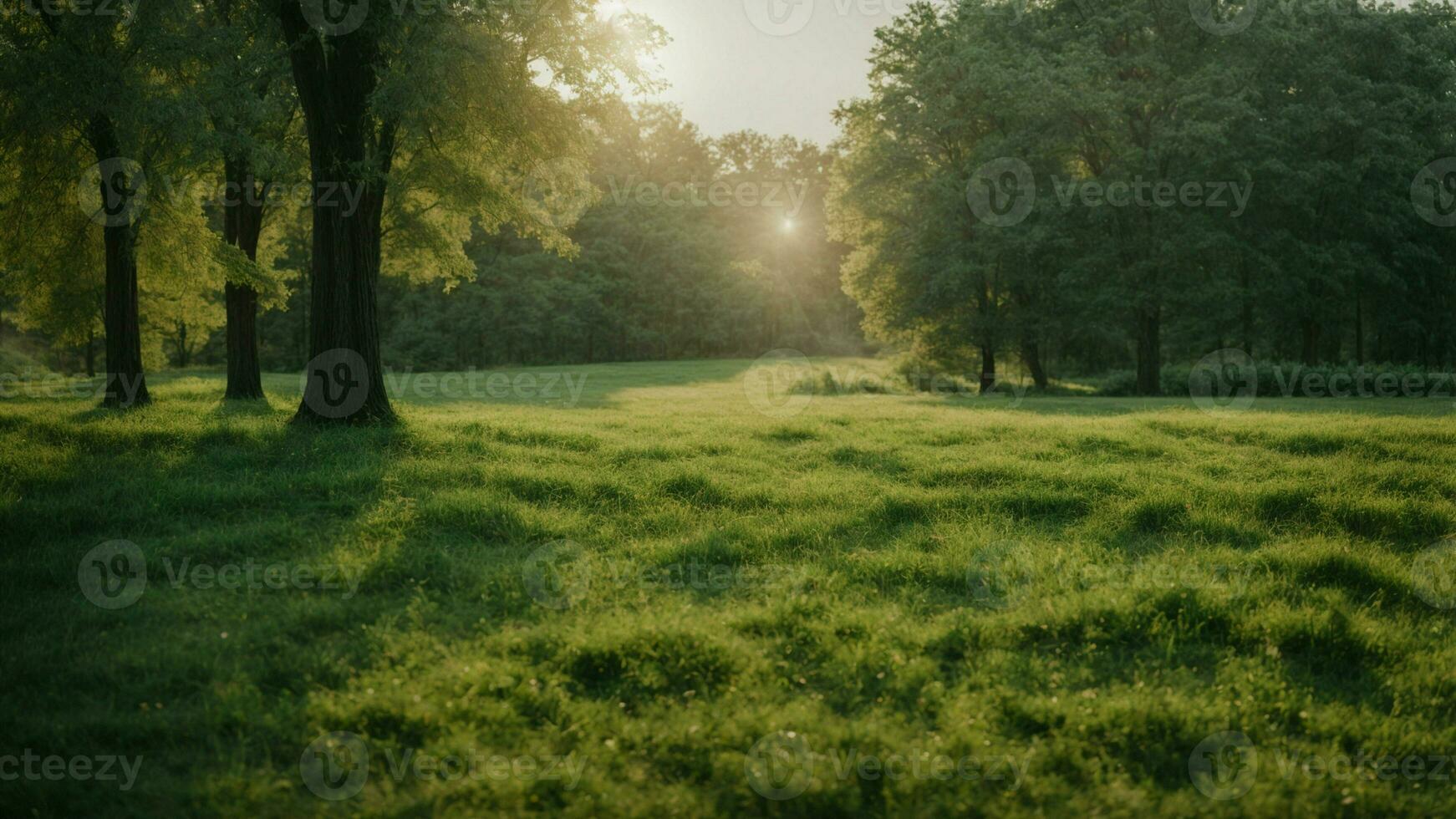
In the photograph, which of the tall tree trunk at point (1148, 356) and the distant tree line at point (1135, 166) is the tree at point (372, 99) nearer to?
the distant tree line at point (1135, 166)

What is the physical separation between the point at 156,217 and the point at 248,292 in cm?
583

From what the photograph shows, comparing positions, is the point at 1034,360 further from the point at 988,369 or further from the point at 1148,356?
the point at 1148,356

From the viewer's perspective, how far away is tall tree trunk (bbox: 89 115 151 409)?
13469 mm

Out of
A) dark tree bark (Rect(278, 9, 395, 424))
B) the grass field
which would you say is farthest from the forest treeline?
the grass field

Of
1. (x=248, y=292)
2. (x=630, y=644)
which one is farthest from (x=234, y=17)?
(x=630, y=644)

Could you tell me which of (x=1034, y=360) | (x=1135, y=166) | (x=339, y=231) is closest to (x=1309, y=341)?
(x=1034, y=360)

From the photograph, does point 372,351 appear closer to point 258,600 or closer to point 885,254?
point 258,600

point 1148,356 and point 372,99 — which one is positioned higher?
point 372,99

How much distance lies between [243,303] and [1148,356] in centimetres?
2800

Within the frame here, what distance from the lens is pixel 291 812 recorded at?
382 centimetres

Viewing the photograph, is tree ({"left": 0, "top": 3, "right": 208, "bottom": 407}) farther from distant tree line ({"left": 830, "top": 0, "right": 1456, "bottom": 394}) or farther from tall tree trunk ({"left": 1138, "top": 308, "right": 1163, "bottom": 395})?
tall tree trunk ({"left": 1138, "top": 308, "right": 1163, "bottom": 395})

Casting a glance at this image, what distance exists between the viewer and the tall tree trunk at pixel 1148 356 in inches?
1031

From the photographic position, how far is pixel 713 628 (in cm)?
568

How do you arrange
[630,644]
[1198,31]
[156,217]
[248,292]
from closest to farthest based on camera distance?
[630,644], [156,217], [248,292], [1198,31]
